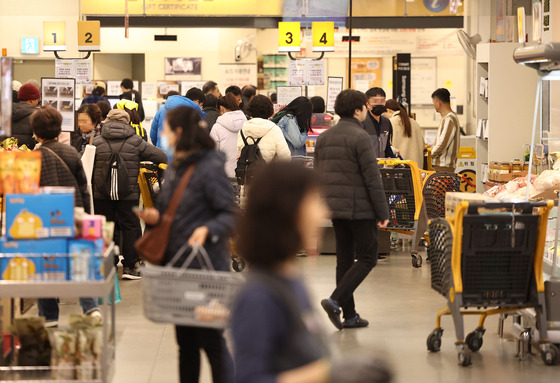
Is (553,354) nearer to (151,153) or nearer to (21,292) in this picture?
(21,292)

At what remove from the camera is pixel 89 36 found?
1459cm

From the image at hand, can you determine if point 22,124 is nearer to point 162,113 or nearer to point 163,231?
point 162,113

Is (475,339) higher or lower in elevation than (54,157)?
lower

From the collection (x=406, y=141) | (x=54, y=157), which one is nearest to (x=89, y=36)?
(x=406, y=141)

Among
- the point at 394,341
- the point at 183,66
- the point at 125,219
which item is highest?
the point at 183,66

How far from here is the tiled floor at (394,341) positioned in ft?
17.9

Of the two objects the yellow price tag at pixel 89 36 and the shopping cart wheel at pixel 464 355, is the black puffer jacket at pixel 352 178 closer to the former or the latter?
the shopping cart wheel at pixel 464 355

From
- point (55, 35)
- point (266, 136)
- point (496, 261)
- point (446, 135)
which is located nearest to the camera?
point (496, 261)

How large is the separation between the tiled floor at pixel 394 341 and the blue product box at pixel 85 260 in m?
1.24

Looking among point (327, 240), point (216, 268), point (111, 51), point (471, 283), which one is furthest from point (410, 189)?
point (111, 51)

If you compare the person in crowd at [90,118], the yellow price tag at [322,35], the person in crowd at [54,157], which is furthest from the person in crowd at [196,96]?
the person in crowd at [54,157]

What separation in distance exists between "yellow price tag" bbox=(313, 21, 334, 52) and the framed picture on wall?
514cm

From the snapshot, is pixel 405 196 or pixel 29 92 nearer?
pixel 405 196

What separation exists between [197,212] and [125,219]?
13.8 ft
